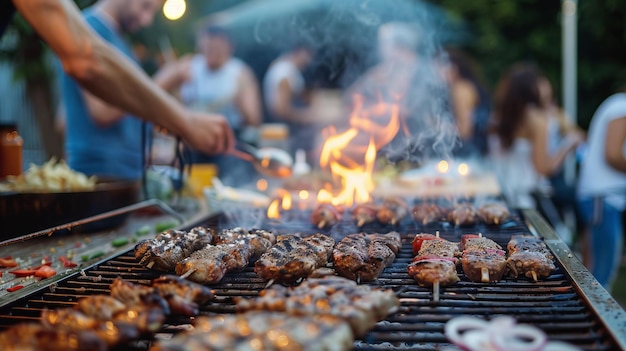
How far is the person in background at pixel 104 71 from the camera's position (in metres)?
3.86

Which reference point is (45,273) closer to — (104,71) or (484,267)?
(104,71)

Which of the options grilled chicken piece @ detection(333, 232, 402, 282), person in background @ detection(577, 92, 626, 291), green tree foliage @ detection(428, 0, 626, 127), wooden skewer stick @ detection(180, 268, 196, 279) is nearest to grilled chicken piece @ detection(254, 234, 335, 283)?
grilled chicken piece @ detection(333, 232, 402, 282)

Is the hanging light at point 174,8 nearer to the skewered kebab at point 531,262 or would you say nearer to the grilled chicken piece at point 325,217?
the grilled chicken piece at point 325,217

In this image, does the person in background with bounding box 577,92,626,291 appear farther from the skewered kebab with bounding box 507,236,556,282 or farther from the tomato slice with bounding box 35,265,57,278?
the tomato slice with bounding box 35,265,57,278

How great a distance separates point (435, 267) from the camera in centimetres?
292

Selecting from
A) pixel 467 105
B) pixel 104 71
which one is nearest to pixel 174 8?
pixel 104 71

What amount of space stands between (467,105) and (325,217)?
744cm

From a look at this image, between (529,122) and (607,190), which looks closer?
(607,190)

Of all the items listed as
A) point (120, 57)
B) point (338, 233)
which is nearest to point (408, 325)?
point (338, 233)

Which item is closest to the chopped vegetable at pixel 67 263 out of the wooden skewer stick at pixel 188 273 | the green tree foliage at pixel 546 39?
the wooden skewer stick at pixel 188 273

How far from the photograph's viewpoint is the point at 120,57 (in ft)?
13.6

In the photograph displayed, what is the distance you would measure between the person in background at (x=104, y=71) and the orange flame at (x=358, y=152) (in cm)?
146

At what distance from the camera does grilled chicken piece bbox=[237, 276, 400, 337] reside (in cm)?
215

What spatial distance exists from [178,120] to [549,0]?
592 inches
